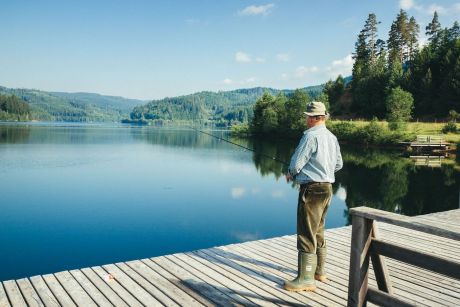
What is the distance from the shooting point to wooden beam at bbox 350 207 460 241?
3.33 metres

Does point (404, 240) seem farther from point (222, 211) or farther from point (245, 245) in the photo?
point (222, 211)

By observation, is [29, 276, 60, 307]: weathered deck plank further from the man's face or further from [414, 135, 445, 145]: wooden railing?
[414, 135, 445, 145]: wooden railing

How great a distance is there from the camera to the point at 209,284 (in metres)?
5.61

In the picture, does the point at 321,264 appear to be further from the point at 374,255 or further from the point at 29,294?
the point at 29,294

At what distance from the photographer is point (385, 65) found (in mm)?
84062

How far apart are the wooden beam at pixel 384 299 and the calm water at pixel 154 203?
848cm

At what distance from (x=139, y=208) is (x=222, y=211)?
12.2 feet

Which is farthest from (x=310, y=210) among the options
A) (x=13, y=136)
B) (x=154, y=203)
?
(x=13, y=136)

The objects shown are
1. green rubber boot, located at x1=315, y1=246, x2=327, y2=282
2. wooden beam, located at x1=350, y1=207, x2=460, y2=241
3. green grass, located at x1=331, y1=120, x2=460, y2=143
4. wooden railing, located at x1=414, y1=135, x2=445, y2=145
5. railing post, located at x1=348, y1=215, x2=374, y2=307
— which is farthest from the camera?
green grass, located at x1=331, y1=120, x2=460, y2=143

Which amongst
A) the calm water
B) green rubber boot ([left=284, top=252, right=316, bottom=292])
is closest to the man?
green rubber boot ([left=284, top=252, right=316, bottom=292])

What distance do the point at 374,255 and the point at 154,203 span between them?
15148 millimetres

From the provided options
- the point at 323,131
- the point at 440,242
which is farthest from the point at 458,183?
the point at 323,131

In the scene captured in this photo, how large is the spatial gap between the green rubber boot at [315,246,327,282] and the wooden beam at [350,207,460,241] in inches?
63.4

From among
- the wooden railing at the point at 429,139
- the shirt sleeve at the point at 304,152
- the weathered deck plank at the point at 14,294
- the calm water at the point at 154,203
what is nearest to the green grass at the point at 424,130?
the wooden railing at the point at 429,139
